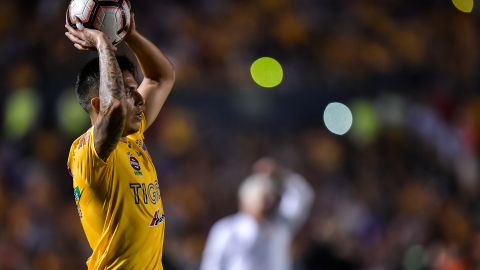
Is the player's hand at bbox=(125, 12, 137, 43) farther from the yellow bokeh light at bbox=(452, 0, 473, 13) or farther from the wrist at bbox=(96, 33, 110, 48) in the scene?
the yellow bokeh light at bbox=(452, 0, 473, 13)

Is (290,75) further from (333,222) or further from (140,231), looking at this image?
(140,231)

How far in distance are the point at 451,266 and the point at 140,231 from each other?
5.36 m

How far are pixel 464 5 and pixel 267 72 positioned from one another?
2.98 meters

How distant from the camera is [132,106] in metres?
4.18

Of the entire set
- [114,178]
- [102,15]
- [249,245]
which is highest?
[102,15]

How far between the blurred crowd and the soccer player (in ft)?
16.8

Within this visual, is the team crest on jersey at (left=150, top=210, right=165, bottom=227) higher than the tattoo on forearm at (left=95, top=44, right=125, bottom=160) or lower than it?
lower

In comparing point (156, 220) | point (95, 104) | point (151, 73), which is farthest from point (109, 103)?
point (151, 73)

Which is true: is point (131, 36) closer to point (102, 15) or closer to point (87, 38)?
point (102, 15)

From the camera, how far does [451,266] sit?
891 centimetres

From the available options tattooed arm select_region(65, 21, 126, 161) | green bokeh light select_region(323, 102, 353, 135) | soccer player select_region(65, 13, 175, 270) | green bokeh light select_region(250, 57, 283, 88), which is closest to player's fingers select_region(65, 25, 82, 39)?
soccer player select_region(65, 13, 175, 270)

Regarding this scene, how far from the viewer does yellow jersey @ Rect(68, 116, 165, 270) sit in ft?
13.6

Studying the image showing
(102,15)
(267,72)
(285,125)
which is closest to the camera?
(102,15)

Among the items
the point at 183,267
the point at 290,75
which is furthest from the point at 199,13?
→ the point at 183,267
